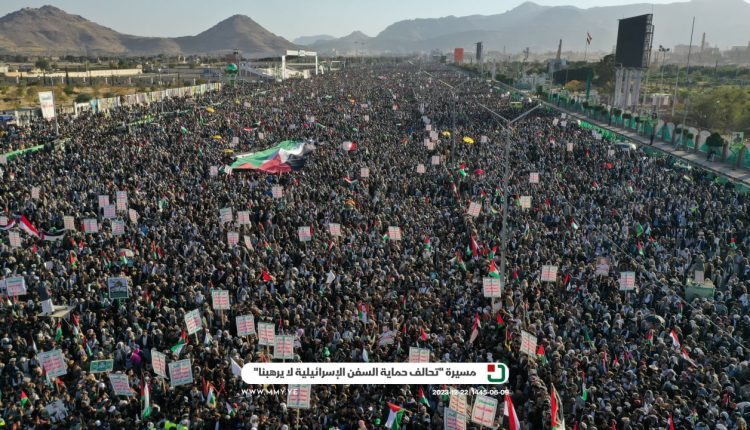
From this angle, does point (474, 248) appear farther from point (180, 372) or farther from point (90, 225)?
point (90, 225)

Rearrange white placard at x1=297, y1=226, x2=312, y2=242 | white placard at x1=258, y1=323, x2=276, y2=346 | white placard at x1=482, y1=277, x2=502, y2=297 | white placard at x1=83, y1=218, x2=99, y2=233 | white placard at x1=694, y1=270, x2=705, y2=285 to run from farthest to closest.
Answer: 1. white placard at x1=83, y1=218, x2=99, y2=233
2. white placard at x1=297, y1=226, x2=312, y2=242
3. white placard at x1=694, y1=270, x2=705, y2=285
4. white placard at x1=482, y1=277, x2=502, y2=297
5. white placard at x1=258, y1=323, x2=276, y2=346

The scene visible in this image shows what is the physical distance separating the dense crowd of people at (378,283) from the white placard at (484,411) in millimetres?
784

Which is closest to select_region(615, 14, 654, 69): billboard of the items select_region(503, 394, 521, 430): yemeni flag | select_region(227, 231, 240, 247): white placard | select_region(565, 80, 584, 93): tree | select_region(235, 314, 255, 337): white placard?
select_region(565, 80, 584, 93): tree

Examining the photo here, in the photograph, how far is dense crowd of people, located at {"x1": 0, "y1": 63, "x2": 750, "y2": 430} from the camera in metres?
10.2

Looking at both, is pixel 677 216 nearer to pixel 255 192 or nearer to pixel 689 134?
pixel 255 192

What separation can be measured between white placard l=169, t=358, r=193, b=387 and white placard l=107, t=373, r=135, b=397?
676mm

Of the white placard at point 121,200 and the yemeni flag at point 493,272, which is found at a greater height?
the white placard at point 121,200

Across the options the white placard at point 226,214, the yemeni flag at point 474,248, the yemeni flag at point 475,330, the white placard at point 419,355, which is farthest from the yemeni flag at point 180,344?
the yemeni flag at point 474,248

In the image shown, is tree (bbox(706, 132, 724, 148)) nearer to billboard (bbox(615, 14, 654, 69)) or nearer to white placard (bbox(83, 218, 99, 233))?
billboard (bbox(615, 14, 654, 69))

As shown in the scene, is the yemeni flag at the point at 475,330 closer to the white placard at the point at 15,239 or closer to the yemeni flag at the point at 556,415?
the yemeni flag at the point at 556,415

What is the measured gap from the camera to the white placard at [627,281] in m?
14.6

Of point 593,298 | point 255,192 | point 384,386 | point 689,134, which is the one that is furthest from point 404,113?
point 384,386

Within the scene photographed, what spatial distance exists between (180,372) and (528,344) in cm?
604

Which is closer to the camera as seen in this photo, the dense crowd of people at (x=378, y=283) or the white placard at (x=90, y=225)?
the dense crowd of people at (x=378, y=283)
